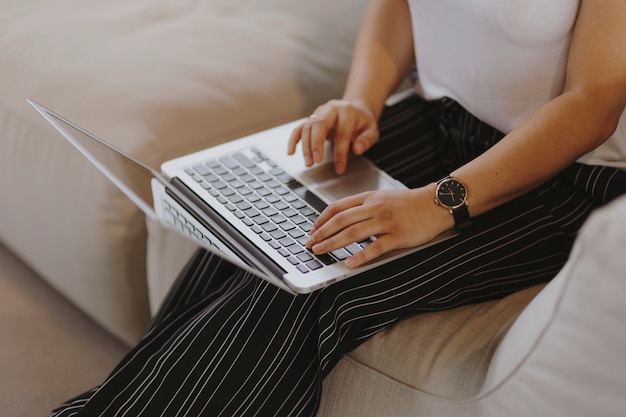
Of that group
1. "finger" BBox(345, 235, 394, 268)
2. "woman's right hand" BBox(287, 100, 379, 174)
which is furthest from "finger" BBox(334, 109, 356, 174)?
"finger" BBox(345, 235, 394, 268)

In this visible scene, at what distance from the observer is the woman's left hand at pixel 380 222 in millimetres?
941

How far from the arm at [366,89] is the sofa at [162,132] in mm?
201

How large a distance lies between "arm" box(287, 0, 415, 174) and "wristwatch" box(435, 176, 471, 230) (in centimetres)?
19

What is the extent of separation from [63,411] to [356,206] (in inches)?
17.8

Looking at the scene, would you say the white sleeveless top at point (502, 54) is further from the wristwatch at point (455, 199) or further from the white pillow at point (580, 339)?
the white pillow at point (580, 339)

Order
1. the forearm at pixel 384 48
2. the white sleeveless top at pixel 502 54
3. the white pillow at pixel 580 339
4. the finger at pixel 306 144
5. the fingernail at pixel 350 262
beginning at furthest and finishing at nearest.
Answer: the forearm at pixel 384 48, the finger at pixel 306 144, the white sleeveless top at pixel 502 54, the fingernail at pixel 350 262, the white pillow at pixel 580 339

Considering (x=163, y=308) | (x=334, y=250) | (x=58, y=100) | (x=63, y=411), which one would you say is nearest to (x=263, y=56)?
(x=58, y=100)

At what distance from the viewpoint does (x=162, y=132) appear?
52.2 inches

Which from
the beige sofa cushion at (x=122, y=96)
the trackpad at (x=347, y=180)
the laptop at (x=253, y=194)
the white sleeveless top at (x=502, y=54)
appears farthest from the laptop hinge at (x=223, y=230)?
the white sleeveless top at (x=502, y=54)

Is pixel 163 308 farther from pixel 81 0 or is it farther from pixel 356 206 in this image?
pixel 81 0

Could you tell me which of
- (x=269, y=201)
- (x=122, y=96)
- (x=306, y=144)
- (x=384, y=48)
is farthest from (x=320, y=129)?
(x=122, y=96)

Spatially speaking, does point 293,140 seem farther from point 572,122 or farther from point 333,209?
point 572,122

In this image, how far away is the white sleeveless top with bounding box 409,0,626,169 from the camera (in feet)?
3.37

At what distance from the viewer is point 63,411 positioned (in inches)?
40.0
